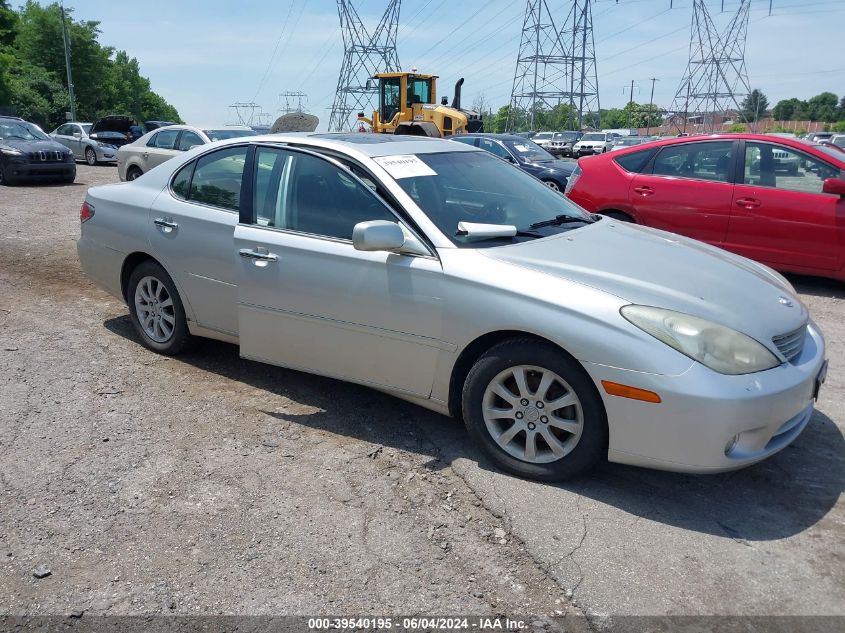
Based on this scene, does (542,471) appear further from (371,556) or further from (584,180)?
(584,180)

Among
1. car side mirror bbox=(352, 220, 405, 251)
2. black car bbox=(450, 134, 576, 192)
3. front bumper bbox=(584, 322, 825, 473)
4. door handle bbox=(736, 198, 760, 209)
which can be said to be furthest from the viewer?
black car bbox=(450, 134, 576, 192)

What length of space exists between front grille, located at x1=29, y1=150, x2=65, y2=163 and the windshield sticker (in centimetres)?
1471

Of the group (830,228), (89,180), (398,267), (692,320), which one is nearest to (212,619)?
(398,267)

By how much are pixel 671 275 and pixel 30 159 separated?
16182mm

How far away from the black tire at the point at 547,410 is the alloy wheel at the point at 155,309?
249cm

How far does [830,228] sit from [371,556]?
19.6 ft

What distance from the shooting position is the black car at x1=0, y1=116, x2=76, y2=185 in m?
16.1

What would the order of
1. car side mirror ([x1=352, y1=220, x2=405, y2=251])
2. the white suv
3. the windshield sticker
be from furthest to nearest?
the white suv → the windshield sticker → car side mirror ([x1=352, y1=220, x2=405, y2=251])

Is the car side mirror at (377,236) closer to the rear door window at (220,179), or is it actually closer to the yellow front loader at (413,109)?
the rear door window at (220,179)

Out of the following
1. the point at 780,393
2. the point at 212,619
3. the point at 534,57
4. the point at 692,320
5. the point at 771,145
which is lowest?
the point at 212,619

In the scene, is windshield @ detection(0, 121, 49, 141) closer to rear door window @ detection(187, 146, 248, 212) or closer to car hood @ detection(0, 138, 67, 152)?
car hood @ detection(0, 138, 67, 152)

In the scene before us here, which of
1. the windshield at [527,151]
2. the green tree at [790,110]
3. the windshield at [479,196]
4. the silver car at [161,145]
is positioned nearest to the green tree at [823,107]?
the green tree at [790,110]

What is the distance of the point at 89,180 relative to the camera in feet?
61.3

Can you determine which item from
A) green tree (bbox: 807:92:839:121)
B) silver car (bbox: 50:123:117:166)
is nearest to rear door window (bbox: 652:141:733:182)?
silver car (bbox: 50:123:117:166)
